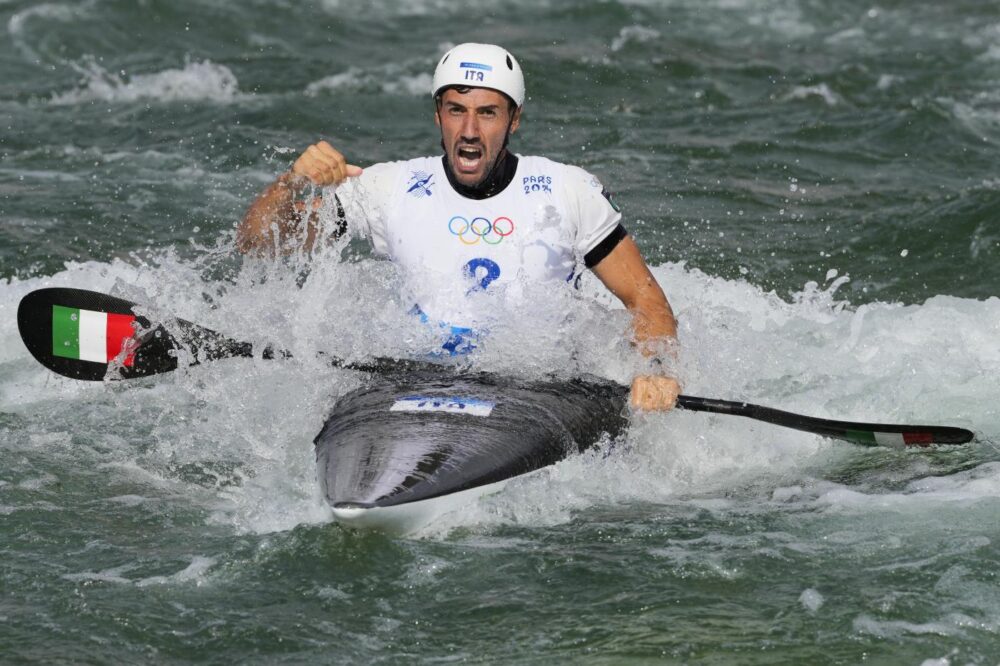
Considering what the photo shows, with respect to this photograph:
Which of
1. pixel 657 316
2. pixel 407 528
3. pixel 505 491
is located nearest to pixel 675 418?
pixel 657 316

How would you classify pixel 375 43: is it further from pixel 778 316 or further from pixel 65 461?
pixel 65 461

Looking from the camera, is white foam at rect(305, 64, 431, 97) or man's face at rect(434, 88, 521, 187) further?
white foam at rect(305, 64, 431, 97)

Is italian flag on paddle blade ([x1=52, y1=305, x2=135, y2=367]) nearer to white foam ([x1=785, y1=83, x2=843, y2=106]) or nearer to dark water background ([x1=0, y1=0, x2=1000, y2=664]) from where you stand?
dark water background ([x1=0, y1=0, x2=1000, y2=664])

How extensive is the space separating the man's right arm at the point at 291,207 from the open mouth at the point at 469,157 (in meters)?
0.44

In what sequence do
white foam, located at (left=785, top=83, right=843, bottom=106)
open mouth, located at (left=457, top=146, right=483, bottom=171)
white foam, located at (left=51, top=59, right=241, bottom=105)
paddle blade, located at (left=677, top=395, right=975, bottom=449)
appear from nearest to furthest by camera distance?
paddle blade, located at (left=677, top=395, right=975, bottom=449), open mouth, located at (left=457, top=146, right=483, bottom=171), white foam, located at (left=51, top=59, right=241, bottom=105), white foam, located at (left=785, top=83, right=843, bottom=106)

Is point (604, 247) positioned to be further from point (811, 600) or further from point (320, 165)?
point (811, 600)

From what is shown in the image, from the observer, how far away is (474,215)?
607cm

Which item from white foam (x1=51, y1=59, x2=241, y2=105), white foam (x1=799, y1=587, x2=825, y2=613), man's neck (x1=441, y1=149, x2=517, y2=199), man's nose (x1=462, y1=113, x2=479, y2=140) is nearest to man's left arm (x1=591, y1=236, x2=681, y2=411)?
man's neck (x1=441, y1=149, x2=517, y2=199)

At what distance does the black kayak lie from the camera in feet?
16.5

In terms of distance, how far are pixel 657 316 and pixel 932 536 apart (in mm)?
1465

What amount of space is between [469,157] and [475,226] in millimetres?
287

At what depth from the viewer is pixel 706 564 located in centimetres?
502

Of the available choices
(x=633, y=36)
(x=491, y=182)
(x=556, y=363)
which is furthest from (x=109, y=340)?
(x=633, y=36)

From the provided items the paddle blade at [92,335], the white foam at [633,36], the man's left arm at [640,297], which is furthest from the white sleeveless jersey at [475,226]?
the white foam at [633,36]
